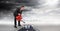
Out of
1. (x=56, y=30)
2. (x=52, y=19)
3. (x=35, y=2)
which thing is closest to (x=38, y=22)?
(x=52, y=19)

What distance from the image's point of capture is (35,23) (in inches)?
332

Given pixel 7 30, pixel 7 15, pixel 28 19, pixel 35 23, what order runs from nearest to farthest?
pixel 7 30
pixel 35 23
pixel 28 19
pixel 7 15

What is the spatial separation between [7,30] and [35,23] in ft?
5.95

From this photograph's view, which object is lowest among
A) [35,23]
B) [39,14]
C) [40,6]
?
[35,23]

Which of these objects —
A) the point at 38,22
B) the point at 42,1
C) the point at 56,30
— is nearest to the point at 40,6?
the point at 42,1

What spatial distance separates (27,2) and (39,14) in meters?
1.28

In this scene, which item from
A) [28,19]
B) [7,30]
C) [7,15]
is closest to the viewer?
[7,30]

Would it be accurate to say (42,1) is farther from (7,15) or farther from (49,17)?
(7,15)

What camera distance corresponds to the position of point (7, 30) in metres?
7.14

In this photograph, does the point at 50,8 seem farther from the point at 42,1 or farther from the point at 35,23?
the point at 35,23

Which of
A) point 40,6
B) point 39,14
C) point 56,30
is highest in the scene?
point 40,6

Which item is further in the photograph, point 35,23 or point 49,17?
point 49,17

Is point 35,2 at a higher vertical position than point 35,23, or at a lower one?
higher

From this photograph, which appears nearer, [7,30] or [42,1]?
[7,30]
